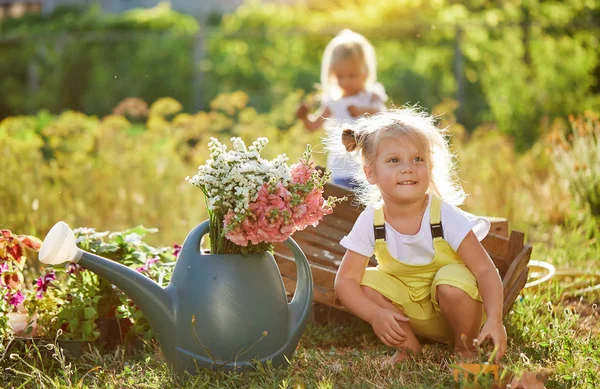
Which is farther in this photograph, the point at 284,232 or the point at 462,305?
the point at 462,305

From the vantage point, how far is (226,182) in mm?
2412

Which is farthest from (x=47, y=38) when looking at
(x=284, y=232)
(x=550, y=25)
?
(x=284, y=232)

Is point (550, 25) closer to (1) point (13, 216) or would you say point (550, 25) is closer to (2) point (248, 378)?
(1) point (13, 216)

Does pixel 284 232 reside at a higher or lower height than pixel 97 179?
higher

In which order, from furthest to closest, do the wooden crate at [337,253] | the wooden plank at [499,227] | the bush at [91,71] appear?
the bush at [91,71] < the wooden plank at [499,227] < the wooden crate at [337,253]

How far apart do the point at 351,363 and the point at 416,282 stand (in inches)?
15.0

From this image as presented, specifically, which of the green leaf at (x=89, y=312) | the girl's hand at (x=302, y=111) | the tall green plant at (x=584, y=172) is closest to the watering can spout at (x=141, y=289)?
the green leaf at (x=89, y=312)

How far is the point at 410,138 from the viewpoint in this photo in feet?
9.08

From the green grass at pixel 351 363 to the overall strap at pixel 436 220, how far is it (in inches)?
15.8

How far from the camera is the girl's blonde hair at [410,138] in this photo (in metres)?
2.79

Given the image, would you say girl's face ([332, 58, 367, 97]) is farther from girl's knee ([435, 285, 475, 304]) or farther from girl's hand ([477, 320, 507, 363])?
girl's hand ([477, 320, 507, 363])

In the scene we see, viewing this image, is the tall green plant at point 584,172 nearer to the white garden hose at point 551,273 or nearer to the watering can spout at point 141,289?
the white garden hose at point 551,273

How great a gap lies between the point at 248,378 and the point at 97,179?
9.32 feet

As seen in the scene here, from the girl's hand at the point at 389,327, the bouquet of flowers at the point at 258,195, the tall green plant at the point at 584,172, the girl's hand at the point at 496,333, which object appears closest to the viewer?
the bouquet of flowers at the point at 258,195
